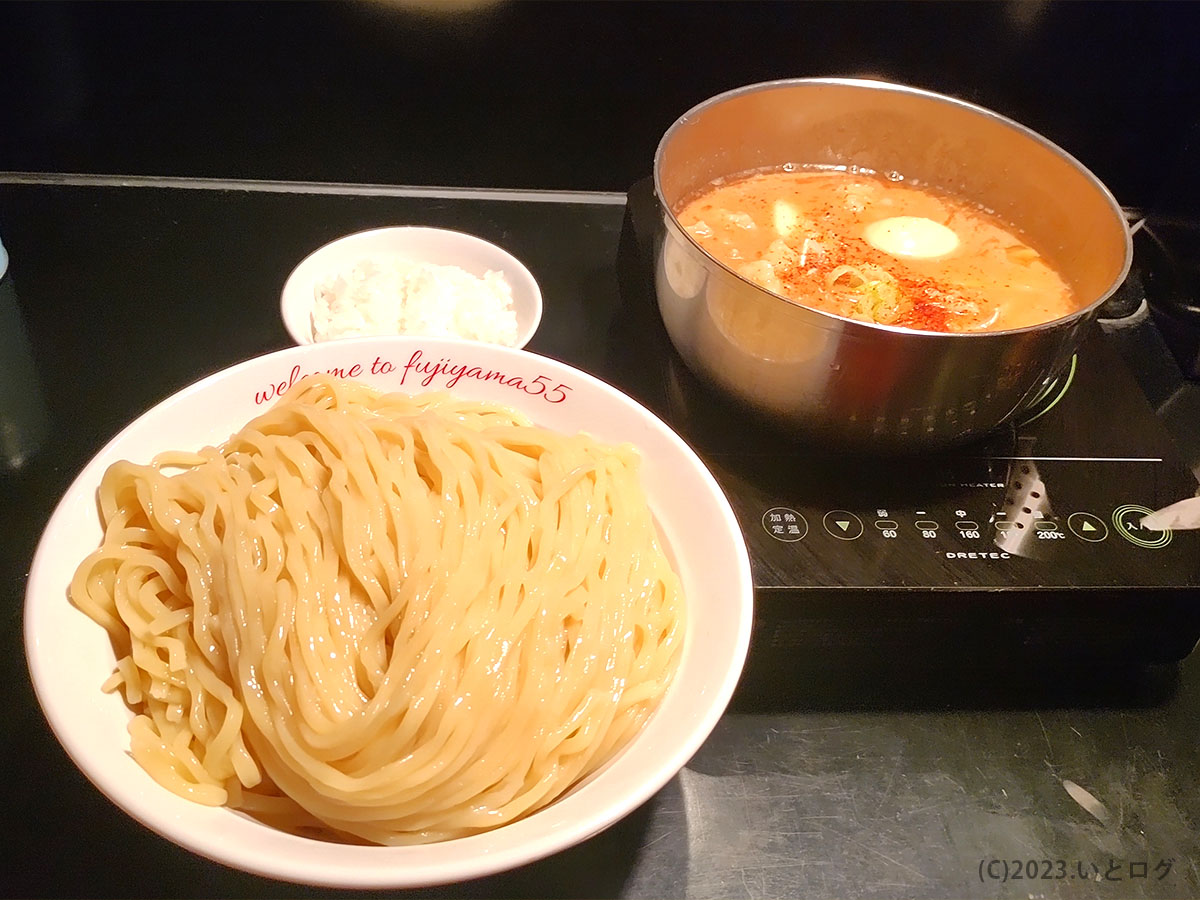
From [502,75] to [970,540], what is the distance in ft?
3.20

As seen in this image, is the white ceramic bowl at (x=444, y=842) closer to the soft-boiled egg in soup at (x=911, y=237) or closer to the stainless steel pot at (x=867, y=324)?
the stainless steel pot at (x=867, y=324)

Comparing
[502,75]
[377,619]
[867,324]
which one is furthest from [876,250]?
[377,619]

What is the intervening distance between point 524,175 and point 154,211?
1.94ft

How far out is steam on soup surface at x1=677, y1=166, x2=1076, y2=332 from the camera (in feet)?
3.71

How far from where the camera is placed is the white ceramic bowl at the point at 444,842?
2.03 ft

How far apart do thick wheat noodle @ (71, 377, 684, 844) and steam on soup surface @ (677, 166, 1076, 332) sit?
43cm

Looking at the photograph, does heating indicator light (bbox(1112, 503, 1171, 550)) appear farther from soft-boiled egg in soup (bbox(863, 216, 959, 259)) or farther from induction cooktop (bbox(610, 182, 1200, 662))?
soft-boiled egg in soup (bbox(863, 216, 959, 259))

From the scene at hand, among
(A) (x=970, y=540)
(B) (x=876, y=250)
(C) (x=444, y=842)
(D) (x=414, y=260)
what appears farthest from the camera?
(D) (x=414, y=260)

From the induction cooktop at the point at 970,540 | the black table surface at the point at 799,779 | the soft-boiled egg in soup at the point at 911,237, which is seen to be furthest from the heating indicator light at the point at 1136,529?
the soft-boiled egg in soup at the point at 911,237

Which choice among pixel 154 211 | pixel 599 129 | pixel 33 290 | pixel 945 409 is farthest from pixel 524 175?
pixel 945 409

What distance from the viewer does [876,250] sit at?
125 centimetres

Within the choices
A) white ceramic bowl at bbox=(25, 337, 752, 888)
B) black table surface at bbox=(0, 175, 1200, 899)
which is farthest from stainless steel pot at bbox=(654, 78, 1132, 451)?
black table surface at bbox=(0, 175, 1200, 899)

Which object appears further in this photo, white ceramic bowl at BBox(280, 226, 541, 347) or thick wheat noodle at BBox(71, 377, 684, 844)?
white ceramic bowl at BBox(280, 226, 541, 347)

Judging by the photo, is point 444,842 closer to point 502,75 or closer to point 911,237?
point 911,237
